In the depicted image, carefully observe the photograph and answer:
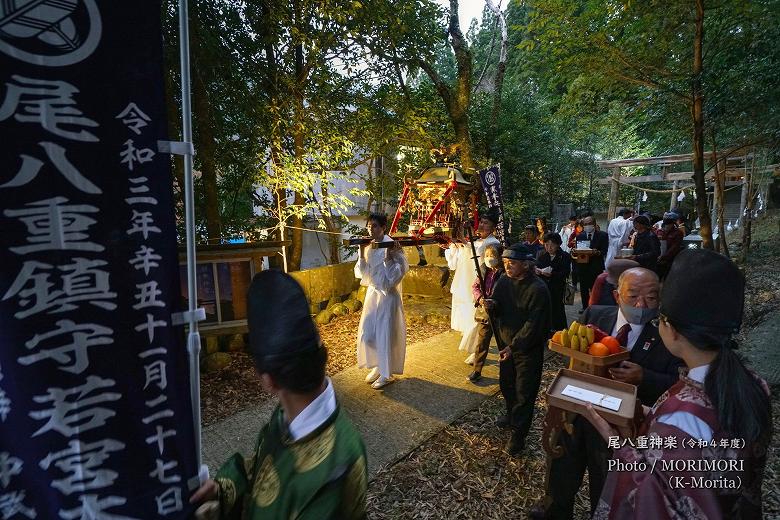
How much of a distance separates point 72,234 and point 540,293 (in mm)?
3971

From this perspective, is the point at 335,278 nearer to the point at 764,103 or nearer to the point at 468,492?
the point at 468,492

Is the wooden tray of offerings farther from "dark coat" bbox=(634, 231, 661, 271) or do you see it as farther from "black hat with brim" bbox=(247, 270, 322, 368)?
"dark coat" bbox=(634, 231, 661, 271)

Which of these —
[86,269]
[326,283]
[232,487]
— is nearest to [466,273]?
[326,283]

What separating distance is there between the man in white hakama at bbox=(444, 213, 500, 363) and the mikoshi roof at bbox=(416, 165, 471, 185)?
0.91 metres

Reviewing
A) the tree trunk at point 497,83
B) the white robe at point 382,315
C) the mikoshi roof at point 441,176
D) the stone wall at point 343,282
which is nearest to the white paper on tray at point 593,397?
the white robe at point 382,315

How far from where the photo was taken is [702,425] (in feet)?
5.42

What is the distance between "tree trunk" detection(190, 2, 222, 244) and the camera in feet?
20.0

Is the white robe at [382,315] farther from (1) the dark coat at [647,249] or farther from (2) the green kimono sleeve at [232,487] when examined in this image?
(1) the dark coat at [647,249]

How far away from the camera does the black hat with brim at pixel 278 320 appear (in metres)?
1.62

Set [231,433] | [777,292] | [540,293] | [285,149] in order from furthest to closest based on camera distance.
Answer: [777,292]
[285,149]
[231,433]
[540,293]

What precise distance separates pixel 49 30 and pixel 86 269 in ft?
2.87

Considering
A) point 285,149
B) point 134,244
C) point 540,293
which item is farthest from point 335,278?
point 134,244

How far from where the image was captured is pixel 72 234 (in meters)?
1.52

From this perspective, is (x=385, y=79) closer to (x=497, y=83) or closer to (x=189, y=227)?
(x=497, y=83)
